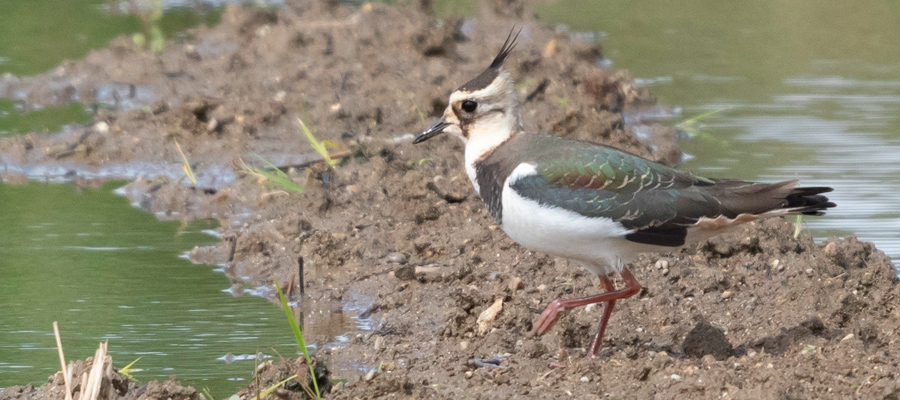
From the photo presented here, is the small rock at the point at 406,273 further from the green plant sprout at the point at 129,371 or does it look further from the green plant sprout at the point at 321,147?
the green plant sprout at the point at 321,147

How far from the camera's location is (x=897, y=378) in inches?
192

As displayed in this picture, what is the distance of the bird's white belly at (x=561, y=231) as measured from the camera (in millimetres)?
5320

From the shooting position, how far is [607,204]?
5.36 metres

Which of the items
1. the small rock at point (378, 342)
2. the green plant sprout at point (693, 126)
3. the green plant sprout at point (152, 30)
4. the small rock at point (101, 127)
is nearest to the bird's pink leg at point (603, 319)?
the small rock at point (378, 342)

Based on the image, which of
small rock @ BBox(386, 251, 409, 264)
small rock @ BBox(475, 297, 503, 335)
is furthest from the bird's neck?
small rock @ BBox(386, 251, 409, 264)

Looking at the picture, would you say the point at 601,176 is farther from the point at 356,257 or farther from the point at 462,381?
the point at 356,257

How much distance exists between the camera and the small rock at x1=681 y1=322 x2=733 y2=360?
5465 mm

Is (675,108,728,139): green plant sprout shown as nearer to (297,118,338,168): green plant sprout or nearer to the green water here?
(297,118,338,168): green plant sprout

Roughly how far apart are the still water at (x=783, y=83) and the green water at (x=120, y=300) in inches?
143

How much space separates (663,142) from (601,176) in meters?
4.90

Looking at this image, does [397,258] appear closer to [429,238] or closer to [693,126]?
[429,238]

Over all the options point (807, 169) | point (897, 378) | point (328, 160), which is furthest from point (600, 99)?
point (897, 378)

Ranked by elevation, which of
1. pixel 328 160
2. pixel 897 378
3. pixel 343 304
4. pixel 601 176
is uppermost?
pixel 328 160

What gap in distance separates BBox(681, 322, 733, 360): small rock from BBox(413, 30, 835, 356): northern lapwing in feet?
1.11
